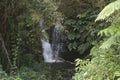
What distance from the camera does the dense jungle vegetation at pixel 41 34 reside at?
25.2 ft

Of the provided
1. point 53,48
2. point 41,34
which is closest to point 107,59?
point 41,34

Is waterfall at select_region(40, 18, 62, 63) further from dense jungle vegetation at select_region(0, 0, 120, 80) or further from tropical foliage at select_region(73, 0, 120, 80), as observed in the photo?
tropical foliage at select_region(73, 0, 120, 80)

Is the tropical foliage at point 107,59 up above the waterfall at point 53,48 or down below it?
below

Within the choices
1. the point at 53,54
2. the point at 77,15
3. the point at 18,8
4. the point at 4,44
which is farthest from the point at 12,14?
the point at 53,54

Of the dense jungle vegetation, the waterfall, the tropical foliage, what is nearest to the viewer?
the tropical foliage

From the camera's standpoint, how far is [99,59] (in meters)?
5.48

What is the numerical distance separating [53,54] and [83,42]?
5.94 feet

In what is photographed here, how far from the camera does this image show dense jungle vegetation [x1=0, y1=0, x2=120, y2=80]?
7670mm

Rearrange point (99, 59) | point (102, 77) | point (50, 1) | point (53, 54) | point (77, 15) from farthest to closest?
1. point (53, 54)
2. point (77, 15)
3. point (50, 1)
4. point (99, 59)
5. point (102, 77)

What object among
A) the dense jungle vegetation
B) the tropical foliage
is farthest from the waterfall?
the tropical foliage

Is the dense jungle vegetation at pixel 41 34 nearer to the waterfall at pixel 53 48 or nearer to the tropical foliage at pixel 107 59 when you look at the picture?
the tropical foliage at pixel 107 59

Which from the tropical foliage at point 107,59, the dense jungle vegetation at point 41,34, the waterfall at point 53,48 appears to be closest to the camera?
the tropical foliage at point 107,59

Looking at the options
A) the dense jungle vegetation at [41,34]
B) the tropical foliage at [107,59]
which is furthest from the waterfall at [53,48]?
the tropical foliage at [107,59]

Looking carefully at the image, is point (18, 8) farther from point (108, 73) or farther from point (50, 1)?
point (108, 73)
